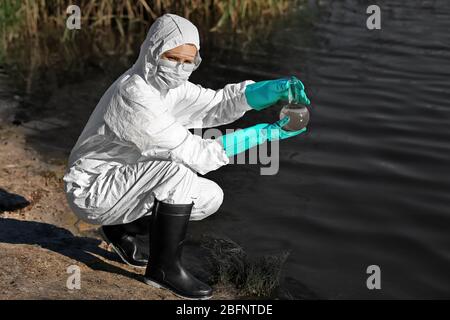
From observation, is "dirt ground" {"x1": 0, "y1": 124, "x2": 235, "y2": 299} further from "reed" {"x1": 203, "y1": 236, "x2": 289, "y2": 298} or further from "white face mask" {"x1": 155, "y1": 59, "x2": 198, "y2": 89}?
"white face mask" {"x1": 155, "y1": 59, "x2": 198, "y2": 89}

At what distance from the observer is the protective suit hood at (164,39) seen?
11.1 feet

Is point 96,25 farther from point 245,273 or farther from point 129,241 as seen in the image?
point 245,273

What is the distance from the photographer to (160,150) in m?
3.47

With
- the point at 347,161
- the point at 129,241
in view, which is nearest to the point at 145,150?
the point at 129,241

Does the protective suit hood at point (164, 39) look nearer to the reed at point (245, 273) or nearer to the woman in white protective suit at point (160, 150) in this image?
the woman in white protective suit at point (160, 150)

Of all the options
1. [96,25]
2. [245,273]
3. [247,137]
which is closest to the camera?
[247,137]

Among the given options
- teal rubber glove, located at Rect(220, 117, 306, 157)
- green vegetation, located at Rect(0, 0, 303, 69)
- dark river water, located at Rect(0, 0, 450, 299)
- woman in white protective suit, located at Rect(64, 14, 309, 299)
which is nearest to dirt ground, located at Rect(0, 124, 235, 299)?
woman in white protective suit, located at Rect(64, 14, 309, 299)

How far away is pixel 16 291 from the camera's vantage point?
3549 millimetres

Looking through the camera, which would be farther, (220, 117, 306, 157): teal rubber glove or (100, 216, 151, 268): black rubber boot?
(100, 216, 151, 268): black rubber boot

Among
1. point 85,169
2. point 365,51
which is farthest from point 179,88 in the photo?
point 365,51

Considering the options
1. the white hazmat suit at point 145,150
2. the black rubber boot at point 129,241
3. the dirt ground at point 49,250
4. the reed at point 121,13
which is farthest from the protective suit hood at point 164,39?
the reed at point 121,13

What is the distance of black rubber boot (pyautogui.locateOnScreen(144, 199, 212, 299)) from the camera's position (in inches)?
140

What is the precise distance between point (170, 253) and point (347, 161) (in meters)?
2.63
